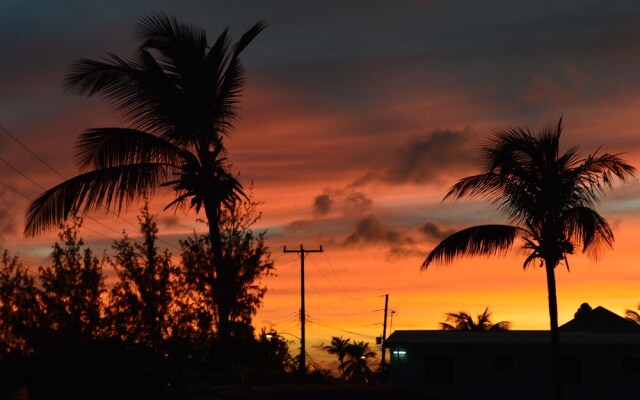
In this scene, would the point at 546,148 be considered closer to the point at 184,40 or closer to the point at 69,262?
the point at 184,40

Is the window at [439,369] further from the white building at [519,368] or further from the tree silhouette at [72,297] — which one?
the tree silhouette at [72,297]

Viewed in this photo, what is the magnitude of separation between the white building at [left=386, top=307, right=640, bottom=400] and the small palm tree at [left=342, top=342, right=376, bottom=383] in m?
46.6

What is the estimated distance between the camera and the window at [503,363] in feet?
134

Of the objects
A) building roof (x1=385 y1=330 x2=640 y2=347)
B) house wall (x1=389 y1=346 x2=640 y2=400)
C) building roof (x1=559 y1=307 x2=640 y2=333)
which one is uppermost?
building roof (x1=559 y1=307 x2=640 y2=333)

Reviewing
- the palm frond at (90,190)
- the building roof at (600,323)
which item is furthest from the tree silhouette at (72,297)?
the building roof at (600,323)

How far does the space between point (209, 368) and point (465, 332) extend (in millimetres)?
19288

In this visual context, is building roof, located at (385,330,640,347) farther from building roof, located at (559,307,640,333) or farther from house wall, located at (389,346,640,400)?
building roof, located at (559,307,640,333)

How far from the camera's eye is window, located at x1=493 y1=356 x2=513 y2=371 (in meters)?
40.9

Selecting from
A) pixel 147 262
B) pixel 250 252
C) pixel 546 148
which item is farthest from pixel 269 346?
pixel 546 148

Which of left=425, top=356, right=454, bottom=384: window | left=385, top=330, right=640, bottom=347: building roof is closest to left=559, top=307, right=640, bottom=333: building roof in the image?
left=385, top=330, right=640, bottom=347: building roof

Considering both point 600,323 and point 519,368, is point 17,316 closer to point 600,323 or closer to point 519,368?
point 519,368

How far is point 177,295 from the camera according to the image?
37.0 m

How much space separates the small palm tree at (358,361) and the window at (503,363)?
47.5m

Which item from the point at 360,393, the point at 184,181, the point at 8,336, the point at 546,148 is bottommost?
the point at 360,393
